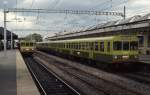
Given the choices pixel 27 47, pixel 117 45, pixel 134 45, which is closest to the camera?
pixel 117 45

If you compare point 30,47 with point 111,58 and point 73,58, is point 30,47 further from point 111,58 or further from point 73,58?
point 111,58

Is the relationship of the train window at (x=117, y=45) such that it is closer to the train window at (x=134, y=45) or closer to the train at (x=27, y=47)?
the train window at (x=134, y=45)

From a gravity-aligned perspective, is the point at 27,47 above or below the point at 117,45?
below

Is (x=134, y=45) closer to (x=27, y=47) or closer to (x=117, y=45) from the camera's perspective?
(x=117, y=45)

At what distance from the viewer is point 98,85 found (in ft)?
60.8

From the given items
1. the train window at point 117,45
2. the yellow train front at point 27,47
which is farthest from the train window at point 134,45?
the yellow train front at point 27,47

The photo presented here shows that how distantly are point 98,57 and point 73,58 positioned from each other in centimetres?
1255

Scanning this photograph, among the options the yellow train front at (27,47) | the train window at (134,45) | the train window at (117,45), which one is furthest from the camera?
the yellow train front at (27,47)

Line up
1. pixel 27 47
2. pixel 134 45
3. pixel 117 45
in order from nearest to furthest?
1. pixel 117 45
2. pixel 134 45
3. pixel 27 47

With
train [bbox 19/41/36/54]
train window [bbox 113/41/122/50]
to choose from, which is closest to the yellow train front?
train [bbox 19/41/36/54]

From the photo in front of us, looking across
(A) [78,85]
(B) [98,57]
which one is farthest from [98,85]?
(B) [98,57]

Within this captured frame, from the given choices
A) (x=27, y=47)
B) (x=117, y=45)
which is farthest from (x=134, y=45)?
(x=27, y=47)

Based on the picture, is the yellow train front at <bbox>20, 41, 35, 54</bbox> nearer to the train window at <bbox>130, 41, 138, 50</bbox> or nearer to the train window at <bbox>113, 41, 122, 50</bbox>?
the train window at <bbox>130, 41, 138, 50</bbox>

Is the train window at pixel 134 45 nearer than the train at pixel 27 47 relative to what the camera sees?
Yes
